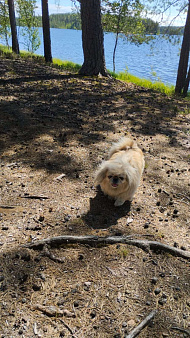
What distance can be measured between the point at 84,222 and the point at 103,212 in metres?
0.44

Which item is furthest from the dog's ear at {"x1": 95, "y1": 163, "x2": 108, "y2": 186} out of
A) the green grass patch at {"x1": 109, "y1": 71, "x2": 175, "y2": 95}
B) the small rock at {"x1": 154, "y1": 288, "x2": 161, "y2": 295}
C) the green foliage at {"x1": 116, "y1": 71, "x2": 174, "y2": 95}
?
the green foliage at {"x1": 116, "y1": 71, "x2": 174, "y2": 95}

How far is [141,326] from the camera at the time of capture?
236 cm

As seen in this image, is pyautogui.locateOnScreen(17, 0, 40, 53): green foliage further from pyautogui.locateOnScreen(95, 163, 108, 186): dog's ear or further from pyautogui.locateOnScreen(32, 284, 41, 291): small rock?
pyautogui.locateOnScreen(32, 284, 41, 291): small rock

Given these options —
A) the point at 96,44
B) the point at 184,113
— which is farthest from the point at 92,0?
the point at 184,113

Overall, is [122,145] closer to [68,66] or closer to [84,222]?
[84,222]

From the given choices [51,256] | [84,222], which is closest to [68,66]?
[84,222]

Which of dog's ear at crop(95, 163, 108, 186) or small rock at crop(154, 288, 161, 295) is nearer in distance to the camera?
small rock at crop(154, 288, 161, 295)

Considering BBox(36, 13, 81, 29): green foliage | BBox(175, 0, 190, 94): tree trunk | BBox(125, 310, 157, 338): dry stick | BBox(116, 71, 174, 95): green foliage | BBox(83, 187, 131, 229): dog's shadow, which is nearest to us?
BBox(125, 310, 157, 338): dry stick

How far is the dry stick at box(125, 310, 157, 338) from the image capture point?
2277 millimetres

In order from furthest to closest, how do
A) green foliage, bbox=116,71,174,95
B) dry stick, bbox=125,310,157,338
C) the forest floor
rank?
green foliage, bbox=116,71,174,95, the forest floor, dry stick, bbox=125,310,157,338

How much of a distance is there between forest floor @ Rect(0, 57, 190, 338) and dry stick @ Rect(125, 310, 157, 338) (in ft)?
0.16

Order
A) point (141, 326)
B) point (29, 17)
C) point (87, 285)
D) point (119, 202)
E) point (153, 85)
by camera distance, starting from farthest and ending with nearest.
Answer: point (29, 17) → point (153, 85) → point (119, 202) → point (87, 285) → point (141, 326)

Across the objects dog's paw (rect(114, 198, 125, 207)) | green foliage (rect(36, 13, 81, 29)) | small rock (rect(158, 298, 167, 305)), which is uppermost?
green foliage (rect(36, 13, 81, 29))

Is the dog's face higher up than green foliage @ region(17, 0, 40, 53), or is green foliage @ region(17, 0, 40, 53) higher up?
green foliage @ region(17, 0, 40, 53)
